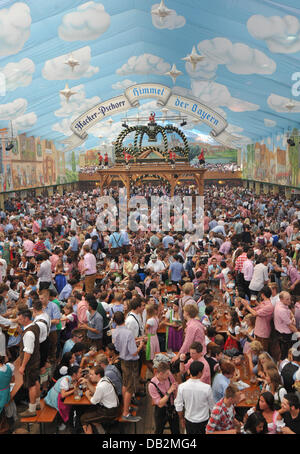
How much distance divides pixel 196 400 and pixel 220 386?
60 centimetres

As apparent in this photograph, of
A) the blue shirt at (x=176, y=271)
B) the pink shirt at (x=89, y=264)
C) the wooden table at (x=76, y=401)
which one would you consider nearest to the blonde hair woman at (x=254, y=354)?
the wooden table at (x=76, y=401)

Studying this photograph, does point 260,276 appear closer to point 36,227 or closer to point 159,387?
point 159,387

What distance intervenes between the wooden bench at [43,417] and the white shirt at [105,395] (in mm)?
551

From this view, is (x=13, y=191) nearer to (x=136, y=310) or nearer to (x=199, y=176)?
(x=199, y=176)

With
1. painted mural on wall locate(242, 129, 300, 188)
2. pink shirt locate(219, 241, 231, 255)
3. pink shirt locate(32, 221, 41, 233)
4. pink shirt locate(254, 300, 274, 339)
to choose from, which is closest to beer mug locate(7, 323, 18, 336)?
pink shirt locate(254, 300, 274, 339)

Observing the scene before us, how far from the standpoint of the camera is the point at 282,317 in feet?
17.9

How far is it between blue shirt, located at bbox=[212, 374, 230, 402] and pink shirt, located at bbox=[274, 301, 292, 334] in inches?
61.4

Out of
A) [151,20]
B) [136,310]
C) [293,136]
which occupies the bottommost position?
[136,310]

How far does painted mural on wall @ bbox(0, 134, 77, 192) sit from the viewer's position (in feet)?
65.4

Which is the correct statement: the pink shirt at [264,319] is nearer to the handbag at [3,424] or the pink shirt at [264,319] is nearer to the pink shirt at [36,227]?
the handbag at [3,424]

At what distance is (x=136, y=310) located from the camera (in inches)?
210

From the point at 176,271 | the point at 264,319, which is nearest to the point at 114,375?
the point at 264,319
